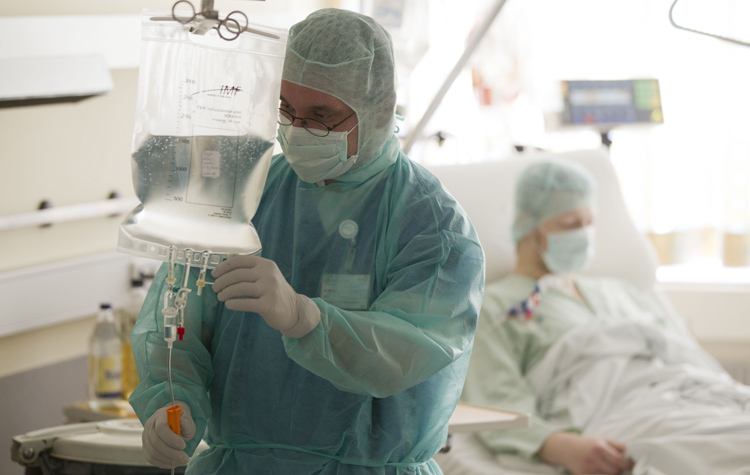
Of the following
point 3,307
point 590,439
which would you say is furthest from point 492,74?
point 3,307

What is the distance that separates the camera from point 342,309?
1.03m

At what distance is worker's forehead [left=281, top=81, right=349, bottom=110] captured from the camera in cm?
107

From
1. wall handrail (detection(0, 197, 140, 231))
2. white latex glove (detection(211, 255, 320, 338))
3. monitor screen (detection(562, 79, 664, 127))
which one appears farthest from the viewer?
monitor screen (detection(562, 79, 664, 127))

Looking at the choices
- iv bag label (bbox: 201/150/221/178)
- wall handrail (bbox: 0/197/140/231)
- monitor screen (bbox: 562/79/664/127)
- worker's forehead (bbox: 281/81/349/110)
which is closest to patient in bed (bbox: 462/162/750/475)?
monitor screen (bbox: 562/79/664/127)

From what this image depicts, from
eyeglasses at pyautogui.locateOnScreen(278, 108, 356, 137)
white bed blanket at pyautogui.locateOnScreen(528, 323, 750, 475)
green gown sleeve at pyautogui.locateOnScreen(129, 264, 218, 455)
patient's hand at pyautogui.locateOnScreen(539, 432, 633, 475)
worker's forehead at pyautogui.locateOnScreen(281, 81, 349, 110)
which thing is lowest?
patient's hand at pyautogui.locateOnScreen(539, 432, 633, 475)

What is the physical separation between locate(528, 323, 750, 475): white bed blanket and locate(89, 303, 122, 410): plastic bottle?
4.10 feet

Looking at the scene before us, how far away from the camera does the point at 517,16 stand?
3324 millimetres

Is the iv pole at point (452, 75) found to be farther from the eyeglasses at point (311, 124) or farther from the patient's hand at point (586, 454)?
the patient's hand at point (586, 454)

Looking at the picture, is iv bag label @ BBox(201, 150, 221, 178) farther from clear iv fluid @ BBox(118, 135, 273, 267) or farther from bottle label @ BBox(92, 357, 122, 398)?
bottle label @ BBox(92, 357, 122, 398)

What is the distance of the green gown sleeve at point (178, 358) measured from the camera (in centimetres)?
107

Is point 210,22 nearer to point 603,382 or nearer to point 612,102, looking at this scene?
point 603,382

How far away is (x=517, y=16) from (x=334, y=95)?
2.48 metres

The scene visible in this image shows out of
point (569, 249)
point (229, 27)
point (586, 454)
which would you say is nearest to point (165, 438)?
point (229, 27)

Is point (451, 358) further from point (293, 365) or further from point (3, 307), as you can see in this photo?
point (3, 307)
